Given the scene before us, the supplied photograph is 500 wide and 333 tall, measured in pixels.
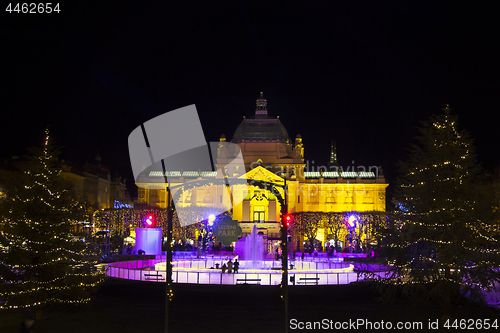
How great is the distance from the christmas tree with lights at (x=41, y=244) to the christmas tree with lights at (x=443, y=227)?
1269 cm

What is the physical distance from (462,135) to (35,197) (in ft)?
56.6

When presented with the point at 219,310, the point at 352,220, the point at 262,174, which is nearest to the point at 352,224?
the point at 352,220

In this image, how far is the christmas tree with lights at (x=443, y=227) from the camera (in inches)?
766

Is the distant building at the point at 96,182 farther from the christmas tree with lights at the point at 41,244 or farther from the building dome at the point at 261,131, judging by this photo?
the christmas tree with lights at the point at 41,244

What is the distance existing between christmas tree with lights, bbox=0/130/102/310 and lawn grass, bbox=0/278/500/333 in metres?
1.08

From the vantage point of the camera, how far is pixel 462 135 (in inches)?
818

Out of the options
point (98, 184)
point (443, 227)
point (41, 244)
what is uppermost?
Result: point (98, 184)

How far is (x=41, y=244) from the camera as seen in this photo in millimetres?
20453

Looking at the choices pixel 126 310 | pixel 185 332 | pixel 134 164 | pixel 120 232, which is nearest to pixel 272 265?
pixel 126 310

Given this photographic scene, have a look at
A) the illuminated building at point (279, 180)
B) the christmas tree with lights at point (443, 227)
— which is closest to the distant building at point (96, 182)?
the illuminated building at point (279, 180)

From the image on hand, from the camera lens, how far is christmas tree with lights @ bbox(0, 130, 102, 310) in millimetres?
20125

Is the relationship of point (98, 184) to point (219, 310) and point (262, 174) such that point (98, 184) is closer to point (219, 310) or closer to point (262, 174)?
point (262, 174)

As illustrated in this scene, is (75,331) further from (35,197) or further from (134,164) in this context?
(134,164)

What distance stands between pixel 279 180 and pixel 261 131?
2089 centimetres
